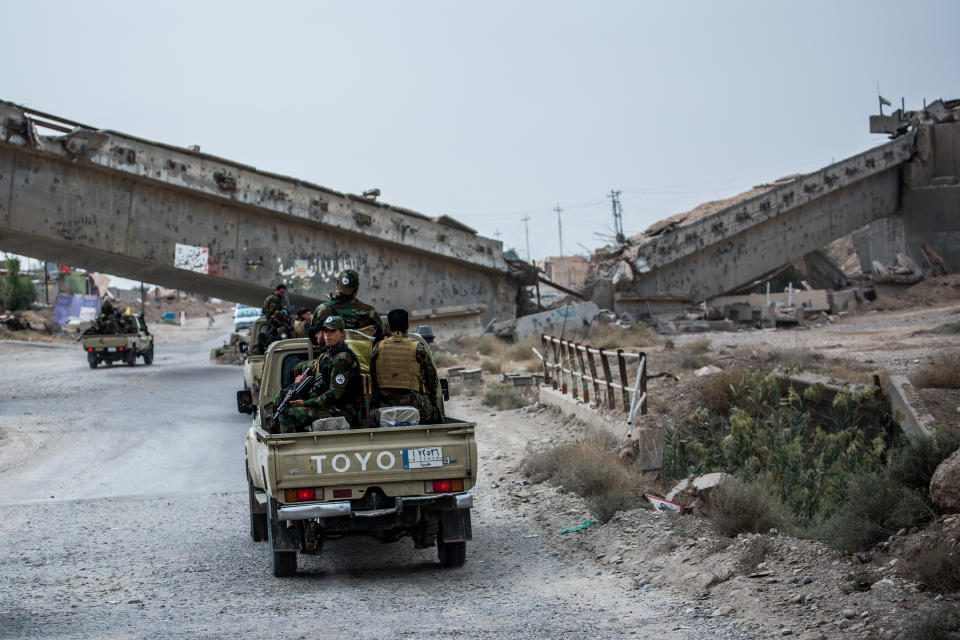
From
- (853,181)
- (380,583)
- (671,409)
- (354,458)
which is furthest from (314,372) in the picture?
(853,181)

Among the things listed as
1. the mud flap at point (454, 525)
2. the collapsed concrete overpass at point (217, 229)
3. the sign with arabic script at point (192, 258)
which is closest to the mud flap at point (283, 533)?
the mud flap at point (454, 525)

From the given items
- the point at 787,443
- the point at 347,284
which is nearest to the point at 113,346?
the point at 347,284

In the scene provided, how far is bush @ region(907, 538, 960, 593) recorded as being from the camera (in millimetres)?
5355

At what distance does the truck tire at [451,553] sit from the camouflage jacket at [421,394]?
1.05 metres

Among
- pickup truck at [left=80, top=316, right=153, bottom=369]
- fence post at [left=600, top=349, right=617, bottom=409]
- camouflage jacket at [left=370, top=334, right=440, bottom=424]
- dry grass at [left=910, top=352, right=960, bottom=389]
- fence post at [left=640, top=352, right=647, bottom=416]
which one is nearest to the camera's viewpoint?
camouflage jacket at [left=370, top=334, right=440, bottom=424]

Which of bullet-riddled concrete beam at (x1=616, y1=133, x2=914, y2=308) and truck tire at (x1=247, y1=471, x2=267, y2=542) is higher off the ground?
bullet-riddled concrete beam at (x1=616, y1=133, x2=914, y2=308)

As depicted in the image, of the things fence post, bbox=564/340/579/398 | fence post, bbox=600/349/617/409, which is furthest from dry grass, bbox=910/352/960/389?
fence post, bbox=564/340/579/398

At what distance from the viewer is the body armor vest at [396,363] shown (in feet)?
25.6

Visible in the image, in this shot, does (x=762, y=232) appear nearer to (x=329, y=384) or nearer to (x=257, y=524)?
(x=257, y=524)

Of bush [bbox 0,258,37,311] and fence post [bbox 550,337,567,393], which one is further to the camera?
bush [bbox 0,258,37,311]

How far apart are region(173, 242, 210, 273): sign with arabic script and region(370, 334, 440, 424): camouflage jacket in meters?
22.1

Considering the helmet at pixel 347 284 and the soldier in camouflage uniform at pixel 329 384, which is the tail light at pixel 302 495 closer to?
the soldier in camouflage uniform at pixel 329 384

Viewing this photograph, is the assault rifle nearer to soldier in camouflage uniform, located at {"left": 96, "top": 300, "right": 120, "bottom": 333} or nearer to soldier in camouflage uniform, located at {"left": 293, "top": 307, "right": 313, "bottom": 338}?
soldier in camouflage uniform, located at {"left": 293, "top": 307, "right": 313, "bottom": 338}

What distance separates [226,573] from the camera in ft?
24.9
